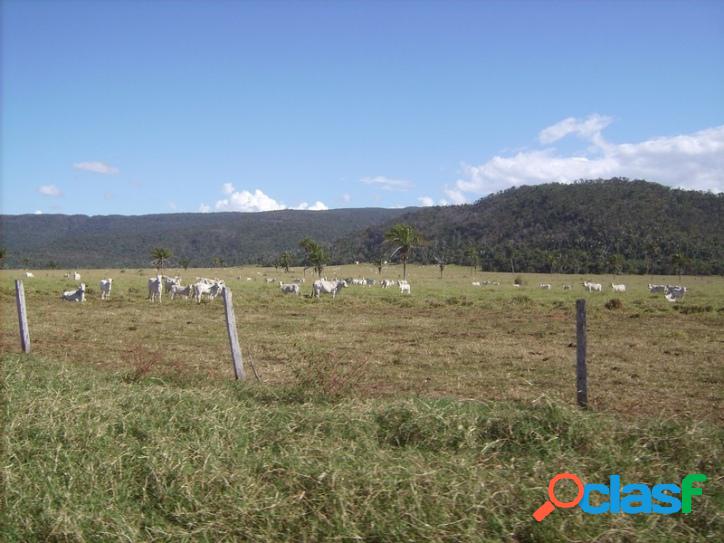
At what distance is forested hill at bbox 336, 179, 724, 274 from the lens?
91.4 meters

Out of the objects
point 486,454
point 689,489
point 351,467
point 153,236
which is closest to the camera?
point 689,489

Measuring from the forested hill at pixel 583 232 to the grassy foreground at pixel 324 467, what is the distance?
73.3 metres

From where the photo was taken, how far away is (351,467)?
5.38 m

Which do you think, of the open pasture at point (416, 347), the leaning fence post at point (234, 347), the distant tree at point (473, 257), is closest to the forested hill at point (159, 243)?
the distant tree at point (473, 257)

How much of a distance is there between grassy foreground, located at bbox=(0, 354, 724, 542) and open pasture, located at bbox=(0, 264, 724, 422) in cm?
166

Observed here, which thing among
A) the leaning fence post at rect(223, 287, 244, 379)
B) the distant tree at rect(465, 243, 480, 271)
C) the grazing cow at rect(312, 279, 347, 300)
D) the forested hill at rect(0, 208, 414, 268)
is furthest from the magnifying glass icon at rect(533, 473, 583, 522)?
the forested hill at rect(0, 208, 414, 268)

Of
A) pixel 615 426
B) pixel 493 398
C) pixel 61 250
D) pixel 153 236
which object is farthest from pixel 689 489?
pixel 153 236

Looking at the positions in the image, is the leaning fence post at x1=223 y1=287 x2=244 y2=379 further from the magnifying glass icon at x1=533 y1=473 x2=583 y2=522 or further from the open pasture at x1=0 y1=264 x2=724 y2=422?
the magnifying glass icon at x1=533 y1=473 x2=583 y2=522

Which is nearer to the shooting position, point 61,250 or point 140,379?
point 140,379

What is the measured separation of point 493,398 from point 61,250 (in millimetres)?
181004

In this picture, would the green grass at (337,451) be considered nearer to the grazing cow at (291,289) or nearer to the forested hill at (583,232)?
the grazing cow at (291,289)

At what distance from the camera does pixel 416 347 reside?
14.4m

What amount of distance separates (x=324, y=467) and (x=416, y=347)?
9141mm

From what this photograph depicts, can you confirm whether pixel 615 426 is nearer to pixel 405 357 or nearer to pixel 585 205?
pixel 405 357
